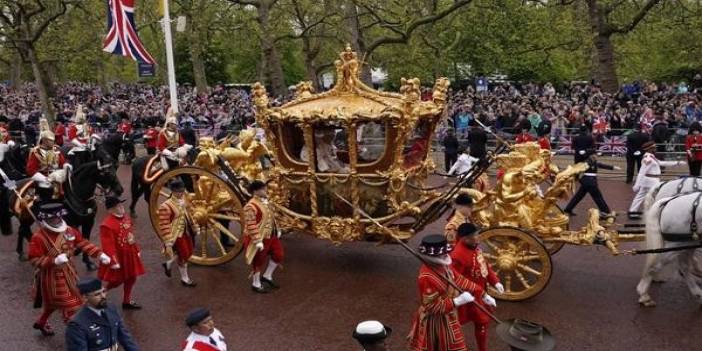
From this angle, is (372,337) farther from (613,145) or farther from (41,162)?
(613,145)

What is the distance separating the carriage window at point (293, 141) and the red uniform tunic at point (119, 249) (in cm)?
246

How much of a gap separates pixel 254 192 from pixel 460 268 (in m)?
3.35

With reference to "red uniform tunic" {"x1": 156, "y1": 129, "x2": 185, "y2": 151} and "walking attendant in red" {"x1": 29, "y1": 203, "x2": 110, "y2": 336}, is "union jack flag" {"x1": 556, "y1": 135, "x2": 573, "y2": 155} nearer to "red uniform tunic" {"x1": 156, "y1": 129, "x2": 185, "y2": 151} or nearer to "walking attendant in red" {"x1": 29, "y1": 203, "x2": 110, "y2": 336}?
"red uniform tunic" {"x1": 156, "y1": 129, "x2": 185, "y2": 151}

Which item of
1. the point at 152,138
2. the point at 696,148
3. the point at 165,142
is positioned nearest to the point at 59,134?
the point at 152,138

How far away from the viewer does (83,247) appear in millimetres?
6906

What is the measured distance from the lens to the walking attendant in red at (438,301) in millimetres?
5227

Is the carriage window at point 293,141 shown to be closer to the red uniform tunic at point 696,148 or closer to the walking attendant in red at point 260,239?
the walking attendant in red at point 260,239

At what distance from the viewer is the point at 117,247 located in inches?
291

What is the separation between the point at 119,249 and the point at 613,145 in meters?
13.2

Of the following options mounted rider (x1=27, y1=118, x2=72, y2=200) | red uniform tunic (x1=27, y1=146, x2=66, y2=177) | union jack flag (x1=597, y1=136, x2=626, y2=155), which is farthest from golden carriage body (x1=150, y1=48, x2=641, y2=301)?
union jack flag (x1=597, y1=136, x2=626, y2=155)

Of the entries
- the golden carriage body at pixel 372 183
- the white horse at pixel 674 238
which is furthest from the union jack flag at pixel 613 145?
the white horse at pixel 674 238

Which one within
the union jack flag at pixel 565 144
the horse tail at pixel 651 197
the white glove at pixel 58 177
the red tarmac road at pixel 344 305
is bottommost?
the red tarmac road at pixel 344 305

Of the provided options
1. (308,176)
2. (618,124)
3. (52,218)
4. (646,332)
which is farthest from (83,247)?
(618,124)

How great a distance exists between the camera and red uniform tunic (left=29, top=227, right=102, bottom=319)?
6625mm
